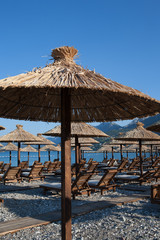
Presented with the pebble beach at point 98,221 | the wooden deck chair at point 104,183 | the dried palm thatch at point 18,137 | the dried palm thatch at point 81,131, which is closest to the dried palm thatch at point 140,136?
the dried palm thatch at point 81,131

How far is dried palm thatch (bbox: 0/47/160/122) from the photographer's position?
2584 mm

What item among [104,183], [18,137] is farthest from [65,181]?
[18,137]

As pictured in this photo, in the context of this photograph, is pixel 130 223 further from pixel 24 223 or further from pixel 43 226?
pixel 24 223

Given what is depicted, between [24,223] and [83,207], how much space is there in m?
1.62

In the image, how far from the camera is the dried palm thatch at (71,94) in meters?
2.58

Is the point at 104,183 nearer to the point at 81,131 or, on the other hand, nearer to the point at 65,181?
the point at 81,131

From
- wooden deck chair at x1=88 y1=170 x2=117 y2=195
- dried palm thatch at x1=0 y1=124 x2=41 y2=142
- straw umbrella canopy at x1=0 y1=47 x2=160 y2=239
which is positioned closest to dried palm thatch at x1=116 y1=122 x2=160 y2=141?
wooden deck chair at x1=88 y1=170 x2=117 y2=195

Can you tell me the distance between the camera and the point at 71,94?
4.02 meters

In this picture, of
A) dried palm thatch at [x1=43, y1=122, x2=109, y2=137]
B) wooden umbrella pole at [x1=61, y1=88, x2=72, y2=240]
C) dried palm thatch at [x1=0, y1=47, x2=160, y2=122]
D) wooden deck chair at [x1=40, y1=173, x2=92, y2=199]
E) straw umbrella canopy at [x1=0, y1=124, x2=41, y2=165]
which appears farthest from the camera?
straw umbrella canopy at [x1=0, y1=124, x2=41, y2=165]

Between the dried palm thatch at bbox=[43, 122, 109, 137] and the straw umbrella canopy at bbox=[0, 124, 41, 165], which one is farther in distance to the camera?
the straw umbrella canopy at bbox=[0, 124, 41, 165]

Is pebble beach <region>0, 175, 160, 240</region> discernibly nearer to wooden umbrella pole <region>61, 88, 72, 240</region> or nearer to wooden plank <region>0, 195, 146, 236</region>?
wooden plank <region>0, 195, 146, 236</region>

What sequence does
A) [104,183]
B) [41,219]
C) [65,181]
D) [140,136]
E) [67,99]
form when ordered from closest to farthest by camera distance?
[65,181]
[67,99]
[41,219]
[104,183]
[140,136]

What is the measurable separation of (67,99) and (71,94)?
0.86m

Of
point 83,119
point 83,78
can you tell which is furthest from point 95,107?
point 83,78
